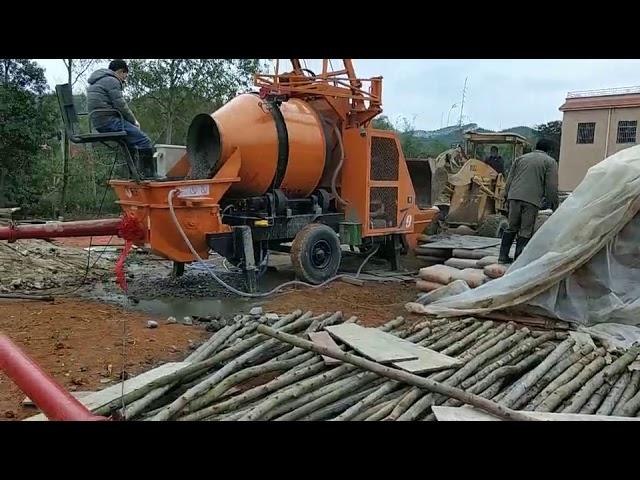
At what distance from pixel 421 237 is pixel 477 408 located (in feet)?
20.7

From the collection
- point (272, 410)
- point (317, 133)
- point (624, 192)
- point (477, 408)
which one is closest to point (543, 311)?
point (624, 192)

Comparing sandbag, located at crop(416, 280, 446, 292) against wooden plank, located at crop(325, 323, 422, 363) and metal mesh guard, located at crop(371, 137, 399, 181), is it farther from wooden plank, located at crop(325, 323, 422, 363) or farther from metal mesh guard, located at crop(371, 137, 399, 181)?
wooden plank, located at crop(325, 323, 422, 363)

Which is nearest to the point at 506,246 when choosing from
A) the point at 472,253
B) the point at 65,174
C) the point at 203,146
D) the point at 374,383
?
the point at 472,253

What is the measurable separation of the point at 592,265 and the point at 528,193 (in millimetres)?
2028

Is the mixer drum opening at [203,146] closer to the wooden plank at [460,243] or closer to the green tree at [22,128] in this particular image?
the wooden plank at [460,243]

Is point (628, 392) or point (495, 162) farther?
point (495, 162)

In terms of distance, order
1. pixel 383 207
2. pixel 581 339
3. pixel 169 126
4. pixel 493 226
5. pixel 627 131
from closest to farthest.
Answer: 1. pixel 581 339
2. pixel 383 207
3. pixel 493 226
4. pixel 169 126
5. pixel 627 131

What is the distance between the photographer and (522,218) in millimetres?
7406

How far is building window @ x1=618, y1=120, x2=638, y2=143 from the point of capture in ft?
88.8

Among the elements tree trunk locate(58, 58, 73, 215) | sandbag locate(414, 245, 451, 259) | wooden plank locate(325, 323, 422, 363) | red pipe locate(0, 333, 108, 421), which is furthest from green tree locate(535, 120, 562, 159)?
red pipe locate(0, 333, 108, 421)

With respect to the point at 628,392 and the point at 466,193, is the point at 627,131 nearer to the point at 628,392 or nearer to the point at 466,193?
the point at 466,193

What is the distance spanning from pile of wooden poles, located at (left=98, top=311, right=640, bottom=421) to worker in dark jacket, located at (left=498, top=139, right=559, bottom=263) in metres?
2.66

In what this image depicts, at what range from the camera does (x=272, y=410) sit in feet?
11.5
